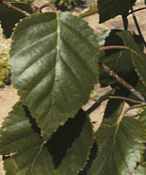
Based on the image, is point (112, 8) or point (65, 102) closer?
point (65, 102)

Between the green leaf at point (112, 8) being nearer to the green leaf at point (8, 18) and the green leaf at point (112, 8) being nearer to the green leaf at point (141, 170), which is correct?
the green leaf at point (8, 18)

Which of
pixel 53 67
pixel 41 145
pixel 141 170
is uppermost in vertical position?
pixel 53 67

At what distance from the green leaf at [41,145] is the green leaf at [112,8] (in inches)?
11.5

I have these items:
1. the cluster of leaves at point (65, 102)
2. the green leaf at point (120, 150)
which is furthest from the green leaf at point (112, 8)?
the green leaf at point (120, 150)

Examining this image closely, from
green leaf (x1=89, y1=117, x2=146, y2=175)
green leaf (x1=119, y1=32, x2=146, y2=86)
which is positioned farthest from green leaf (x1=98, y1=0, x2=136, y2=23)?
green leaf (x1=89, y1=117, x2=146, y2=175)

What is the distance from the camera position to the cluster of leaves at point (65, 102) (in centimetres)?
95

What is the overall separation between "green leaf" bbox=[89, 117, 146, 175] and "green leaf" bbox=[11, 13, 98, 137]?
7.3 inches

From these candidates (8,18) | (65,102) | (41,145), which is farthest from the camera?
(8,18)

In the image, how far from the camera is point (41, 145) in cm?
110

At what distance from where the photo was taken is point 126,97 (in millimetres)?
1264

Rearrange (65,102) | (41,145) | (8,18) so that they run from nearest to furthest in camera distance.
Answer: (65,102), (41,145), (8,18)

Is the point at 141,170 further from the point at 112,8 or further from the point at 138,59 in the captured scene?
the point at 112,8

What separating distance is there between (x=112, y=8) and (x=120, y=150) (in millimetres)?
344

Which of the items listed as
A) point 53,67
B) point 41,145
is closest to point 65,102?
point 53,67
